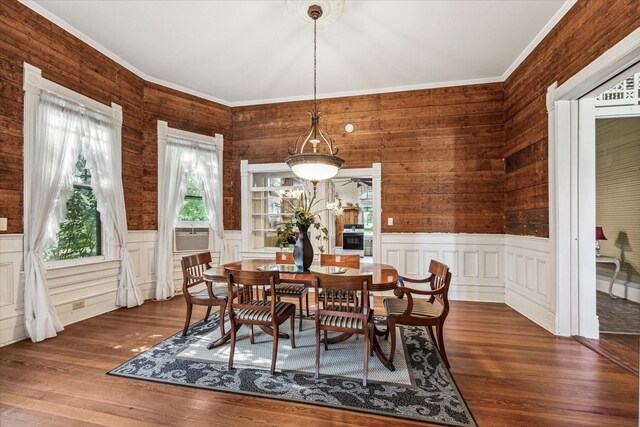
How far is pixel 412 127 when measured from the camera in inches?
186

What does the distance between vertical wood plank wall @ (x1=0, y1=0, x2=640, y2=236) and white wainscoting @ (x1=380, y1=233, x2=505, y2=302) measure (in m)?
0.15

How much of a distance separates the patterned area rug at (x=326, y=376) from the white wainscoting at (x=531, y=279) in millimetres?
1501

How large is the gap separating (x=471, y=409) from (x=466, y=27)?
11.9 ft

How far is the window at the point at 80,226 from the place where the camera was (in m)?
3.49

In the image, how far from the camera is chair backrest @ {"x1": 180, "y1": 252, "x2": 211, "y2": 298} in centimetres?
305

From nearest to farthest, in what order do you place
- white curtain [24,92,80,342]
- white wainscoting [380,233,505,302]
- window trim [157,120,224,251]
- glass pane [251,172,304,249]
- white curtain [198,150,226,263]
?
white curtain [24,92,80,342], white wainscoting [380,233,505,302], window trim [157,120,224,251], white curtain [198,150,226,263], glass pane [251,172,304,249]

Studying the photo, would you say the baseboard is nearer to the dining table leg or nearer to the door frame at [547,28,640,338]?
the door frame at [547,28,640,338]

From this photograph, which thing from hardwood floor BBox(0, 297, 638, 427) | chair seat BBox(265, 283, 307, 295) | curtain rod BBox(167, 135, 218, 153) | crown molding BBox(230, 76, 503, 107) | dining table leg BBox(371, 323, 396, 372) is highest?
crown molding BBox(230, 76, 503, 107)

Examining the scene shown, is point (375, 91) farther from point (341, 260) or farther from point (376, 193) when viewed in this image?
point (341, 260)

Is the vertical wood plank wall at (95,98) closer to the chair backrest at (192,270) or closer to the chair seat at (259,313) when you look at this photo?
the chair backrest at (192,270)

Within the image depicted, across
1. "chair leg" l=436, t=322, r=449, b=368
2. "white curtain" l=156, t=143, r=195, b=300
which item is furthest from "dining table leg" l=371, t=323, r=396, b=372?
"white curtain" l=156, t=143, r=195, b=300

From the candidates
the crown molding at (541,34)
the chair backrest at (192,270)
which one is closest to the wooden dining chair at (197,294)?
the chair backrest at (192,270)

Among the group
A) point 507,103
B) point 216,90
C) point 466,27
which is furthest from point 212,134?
point 507,103

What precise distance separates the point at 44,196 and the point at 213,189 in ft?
7.48
